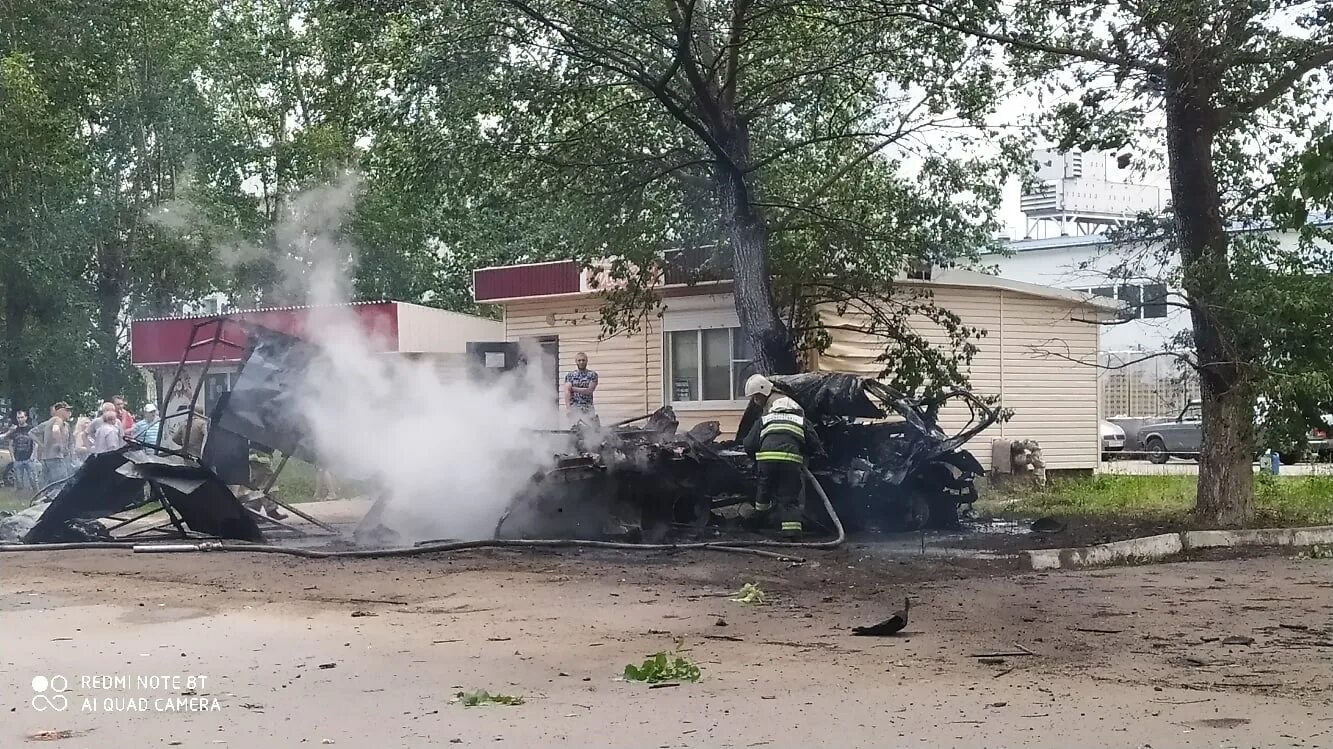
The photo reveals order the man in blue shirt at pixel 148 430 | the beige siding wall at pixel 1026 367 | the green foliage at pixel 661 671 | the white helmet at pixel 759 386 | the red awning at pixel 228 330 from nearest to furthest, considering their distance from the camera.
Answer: the green foliage at pixel 661 671, the white helmet at pixel 759 386, the man in blue shirt at pixel 148 430, the red awning at pixel 228 330, the beige siding wall at pixel 1026 367

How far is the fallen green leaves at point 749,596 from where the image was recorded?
977 cm

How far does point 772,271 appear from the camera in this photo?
18297 millimetres

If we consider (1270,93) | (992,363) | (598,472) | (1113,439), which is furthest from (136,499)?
(1113,439)

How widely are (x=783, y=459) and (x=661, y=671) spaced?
5.88 meters

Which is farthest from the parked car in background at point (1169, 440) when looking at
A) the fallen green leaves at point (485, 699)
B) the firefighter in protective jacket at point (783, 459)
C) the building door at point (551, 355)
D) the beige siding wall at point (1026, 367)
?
the fallen green leaves at point (485, 699)

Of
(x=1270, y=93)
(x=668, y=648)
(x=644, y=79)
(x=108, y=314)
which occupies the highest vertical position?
(x=644, y=79)

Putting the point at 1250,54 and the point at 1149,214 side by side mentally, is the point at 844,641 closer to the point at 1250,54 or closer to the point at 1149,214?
the point at 1250,54

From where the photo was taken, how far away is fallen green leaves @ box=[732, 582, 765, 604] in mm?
9766

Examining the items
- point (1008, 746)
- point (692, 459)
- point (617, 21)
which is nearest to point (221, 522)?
point (692, 459)

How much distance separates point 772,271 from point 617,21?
4.18m

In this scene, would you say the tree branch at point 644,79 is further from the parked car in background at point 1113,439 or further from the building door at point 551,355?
the parked car in background at point 1113,439

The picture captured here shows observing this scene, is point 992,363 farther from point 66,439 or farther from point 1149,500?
point 66,439

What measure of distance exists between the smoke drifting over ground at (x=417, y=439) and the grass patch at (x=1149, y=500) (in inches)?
257

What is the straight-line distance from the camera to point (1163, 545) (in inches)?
506
